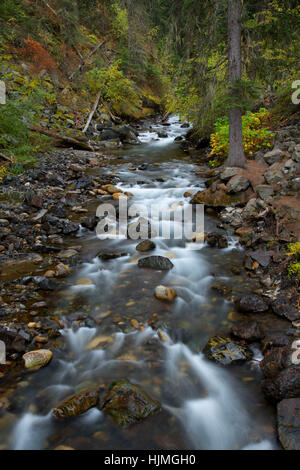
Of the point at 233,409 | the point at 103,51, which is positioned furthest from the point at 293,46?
the point at 103,51

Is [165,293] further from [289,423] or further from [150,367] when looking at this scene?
[289,423]

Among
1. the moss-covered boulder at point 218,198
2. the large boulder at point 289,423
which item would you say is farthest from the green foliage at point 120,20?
the large boulder at point 289,423

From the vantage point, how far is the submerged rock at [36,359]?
339cm

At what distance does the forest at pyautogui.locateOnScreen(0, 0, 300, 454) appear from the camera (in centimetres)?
292

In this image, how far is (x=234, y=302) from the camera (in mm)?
4602

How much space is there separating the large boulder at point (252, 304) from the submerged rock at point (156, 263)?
1.71m

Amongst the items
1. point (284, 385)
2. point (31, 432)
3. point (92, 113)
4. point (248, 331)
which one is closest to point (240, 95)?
point (248, 331)

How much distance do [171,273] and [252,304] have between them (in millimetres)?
1737

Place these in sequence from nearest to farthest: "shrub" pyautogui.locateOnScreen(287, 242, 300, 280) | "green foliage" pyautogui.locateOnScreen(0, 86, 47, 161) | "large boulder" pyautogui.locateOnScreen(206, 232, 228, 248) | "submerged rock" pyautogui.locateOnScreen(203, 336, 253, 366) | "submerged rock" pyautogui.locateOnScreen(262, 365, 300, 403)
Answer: "submerged rock" pyautogui.locateOnScreen(262, 365, 300, 403), "submerged rock" pyautogui.locateOnScreen(203, 336, 253, 366), "shrub" pyautogui.locateOnScreen(287, 242, 300, 280), "large boulder" pyautogui.locateOnScreen(206, 232, 228, 248), "green foliage" pyautogui.locateOnScreen(0, 86, 47, 161)

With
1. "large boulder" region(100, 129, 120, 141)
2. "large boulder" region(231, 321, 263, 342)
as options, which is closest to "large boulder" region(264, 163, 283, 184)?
"large boulder" region(231, 321, 263, 342)

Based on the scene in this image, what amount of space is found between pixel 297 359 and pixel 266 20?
855cm

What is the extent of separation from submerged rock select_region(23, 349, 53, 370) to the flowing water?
8 cm

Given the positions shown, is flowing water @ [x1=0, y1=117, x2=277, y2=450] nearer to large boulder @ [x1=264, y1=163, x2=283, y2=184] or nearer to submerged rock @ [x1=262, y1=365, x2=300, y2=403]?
submerged rock @ [x1=262, y1=365, x2=300, y2=403]

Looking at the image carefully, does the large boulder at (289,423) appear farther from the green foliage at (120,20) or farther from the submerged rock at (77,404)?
the green foliage at (120,20)
